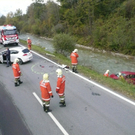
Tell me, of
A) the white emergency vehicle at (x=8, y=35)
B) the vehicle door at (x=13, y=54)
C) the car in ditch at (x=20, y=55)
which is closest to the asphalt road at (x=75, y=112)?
the car in ditch at (x=20, y=55)

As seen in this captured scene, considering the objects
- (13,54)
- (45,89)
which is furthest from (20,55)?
(45,89)

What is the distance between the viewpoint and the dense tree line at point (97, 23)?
26.8 metres

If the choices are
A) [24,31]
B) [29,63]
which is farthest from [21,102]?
[24,31]

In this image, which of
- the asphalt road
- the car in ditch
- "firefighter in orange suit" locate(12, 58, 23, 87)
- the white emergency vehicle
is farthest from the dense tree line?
"firefighter in orange suit" locate(12, 58, 23, 87)

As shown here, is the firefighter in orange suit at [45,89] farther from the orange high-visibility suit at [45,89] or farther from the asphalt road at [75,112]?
the asphalt road at [75,112]

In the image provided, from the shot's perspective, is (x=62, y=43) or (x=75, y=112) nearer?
(x=75, y=112)

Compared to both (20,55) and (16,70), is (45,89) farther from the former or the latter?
(20,55)

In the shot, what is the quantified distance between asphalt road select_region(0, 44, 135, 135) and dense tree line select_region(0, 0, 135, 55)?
1841cm

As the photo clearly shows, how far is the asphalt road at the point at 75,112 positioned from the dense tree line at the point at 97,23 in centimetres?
1841

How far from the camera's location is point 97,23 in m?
35.9

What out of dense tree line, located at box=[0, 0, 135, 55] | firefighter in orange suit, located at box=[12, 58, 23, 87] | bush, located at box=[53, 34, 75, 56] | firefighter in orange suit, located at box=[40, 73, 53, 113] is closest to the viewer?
firefighter in orange suit, located at box=[40, 73, 53, 113]

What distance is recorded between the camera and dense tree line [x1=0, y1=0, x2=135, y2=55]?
88.0 feet

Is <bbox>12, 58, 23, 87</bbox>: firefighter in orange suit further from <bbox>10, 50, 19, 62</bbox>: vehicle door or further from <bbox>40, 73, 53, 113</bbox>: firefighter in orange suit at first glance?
<bbox>10, 50, 19, 62</bbox>: vehicle door

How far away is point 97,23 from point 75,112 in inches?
1246
